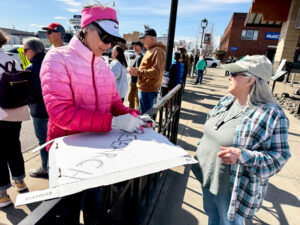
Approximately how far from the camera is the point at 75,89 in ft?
3.96

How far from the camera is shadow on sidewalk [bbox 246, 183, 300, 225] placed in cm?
236

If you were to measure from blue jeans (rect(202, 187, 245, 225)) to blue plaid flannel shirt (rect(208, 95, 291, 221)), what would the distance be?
4.6 inches

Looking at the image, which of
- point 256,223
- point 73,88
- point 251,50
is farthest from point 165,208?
point 251,50

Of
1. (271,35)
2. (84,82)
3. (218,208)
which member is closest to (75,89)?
(84,82)

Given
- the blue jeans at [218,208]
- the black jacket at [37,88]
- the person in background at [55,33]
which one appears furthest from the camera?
the person in background at [55,33]

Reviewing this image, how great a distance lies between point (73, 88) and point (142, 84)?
261 centimetres

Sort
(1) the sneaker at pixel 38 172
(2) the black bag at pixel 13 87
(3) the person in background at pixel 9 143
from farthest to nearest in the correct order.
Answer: (1) the sneaker at pixel 38 172
(3) the person in background at pixel 9 143
(2) the black bag at pixel 13 87

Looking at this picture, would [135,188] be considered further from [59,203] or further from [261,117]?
[261,117]

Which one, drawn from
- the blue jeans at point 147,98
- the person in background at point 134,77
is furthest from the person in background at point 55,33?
the person in background at point 134,77

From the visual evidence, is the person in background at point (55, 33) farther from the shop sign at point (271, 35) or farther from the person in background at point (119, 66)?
the shop sign at point (271, 35)

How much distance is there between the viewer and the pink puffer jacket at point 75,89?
108cm

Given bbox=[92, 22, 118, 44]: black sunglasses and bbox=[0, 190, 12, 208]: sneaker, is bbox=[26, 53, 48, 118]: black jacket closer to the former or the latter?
bbox=[0, 190, 12, 208]: sneaker

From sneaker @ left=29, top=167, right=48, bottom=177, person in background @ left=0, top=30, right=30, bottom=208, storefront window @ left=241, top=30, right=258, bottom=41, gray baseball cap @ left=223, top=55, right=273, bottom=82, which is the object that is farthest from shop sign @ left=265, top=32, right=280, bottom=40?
person in background @ left=0, top=30, right=30, bottom=208

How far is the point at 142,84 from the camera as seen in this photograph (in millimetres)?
3764
